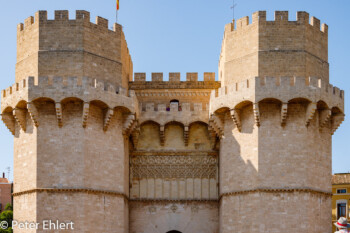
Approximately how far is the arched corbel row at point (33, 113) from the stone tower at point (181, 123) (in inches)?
1.9

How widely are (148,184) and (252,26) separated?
847 cm

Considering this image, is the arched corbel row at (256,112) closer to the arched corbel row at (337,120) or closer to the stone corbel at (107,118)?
the arched corbel row at (337,120)

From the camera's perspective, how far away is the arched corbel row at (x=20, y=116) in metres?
22.9

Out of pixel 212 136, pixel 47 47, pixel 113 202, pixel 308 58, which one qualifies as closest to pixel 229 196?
pixel 212 136

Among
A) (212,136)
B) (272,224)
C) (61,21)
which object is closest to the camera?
(272,224)

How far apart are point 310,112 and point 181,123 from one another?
19.5 ft

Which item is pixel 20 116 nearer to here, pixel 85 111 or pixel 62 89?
pixel 62 89

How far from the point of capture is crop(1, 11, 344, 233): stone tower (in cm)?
2202

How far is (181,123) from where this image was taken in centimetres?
2536

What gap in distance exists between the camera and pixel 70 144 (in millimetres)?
22297

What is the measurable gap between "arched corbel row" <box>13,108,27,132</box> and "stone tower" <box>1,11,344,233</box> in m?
0.04

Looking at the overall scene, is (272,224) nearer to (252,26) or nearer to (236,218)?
(236,218)

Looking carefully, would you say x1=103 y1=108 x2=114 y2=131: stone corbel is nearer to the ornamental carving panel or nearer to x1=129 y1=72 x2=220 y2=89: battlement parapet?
the ornamental carving panel

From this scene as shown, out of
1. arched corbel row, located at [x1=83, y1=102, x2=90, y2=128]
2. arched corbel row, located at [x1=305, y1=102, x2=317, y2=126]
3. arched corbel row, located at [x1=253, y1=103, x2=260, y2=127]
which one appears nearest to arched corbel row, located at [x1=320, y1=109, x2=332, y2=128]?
arched corbel row, located at [x1=305, y1=102, x2=317, y2=126]
